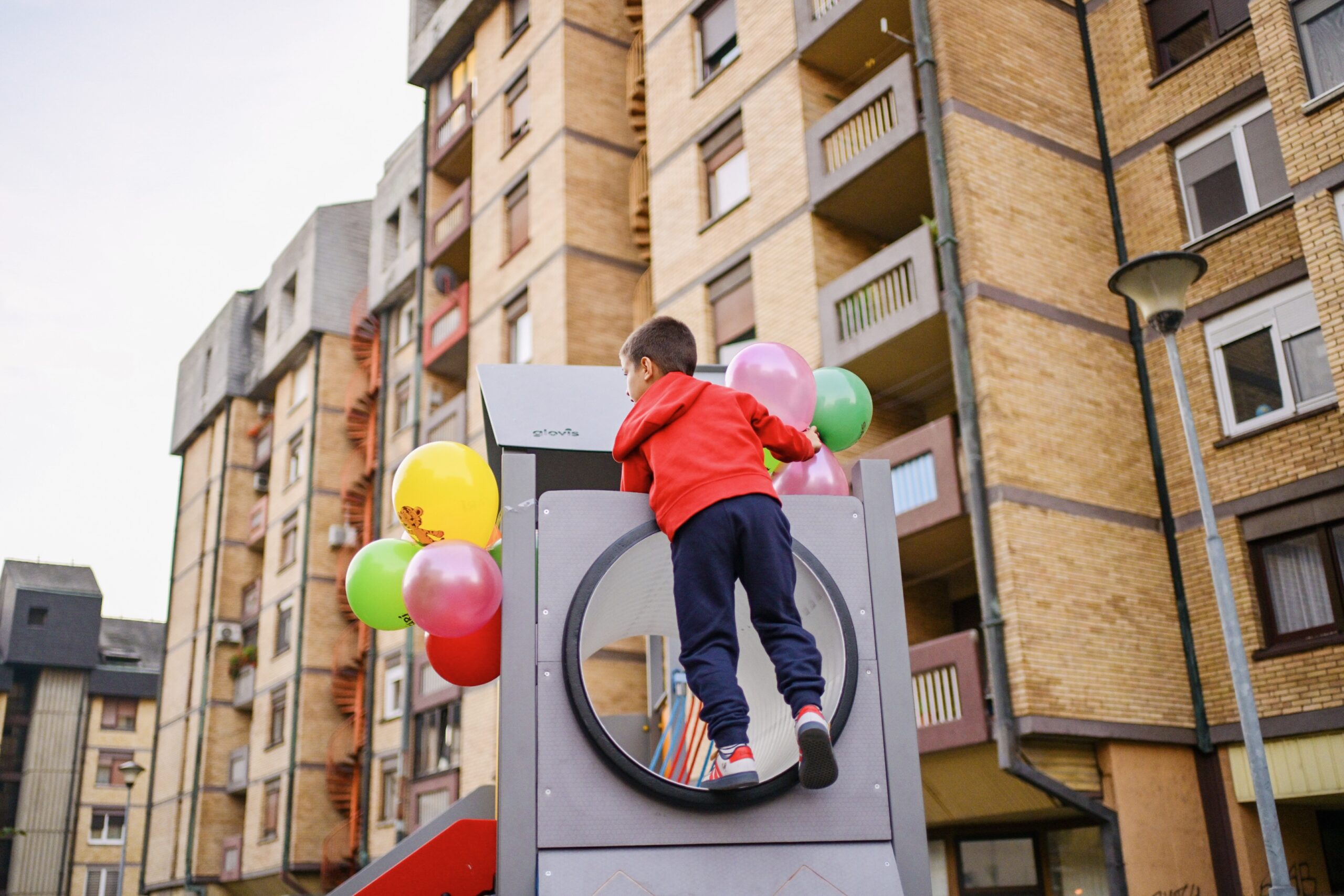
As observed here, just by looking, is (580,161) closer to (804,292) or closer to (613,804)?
(804,292)

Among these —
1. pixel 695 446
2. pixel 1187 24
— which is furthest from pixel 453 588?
pixel 1187 24

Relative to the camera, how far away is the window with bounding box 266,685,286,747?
3356 centimetres

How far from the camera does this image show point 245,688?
36.3m

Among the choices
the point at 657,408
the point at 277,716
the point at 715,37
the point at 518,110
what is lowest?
the point at 657,408

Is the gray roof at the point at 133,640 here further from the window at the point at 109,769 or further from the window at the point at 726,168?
the window at the point at 726,168

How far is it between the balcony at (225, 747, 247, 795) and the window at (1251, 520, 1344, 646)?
29.1m

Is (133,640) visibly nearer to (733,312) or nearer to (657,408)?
(733,312)

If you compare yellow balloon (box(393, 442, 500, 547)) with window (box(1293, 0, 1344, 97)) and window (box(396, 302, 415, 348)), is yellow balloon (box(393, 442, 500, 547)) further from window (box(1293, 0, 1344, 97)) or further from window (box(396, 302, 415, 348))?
window (box(396, 302, 415, 348))

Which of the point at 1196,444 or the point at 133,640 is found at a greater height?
the point at 133,640

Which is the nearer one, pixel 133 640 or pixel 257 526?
pixel 257 526

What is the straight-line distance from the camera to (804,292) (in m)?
17.7

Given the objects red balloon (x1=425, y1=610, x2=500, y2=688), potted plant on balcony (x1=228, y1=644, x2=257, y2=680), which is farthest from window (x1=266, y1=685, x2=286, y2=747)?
red balloon (x1=425, y1=610, x2=500, y2=688)

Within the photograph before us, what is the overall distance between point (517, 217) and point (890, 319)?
1143 centimetres

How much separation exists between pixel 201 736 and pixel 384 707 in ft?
35.6
